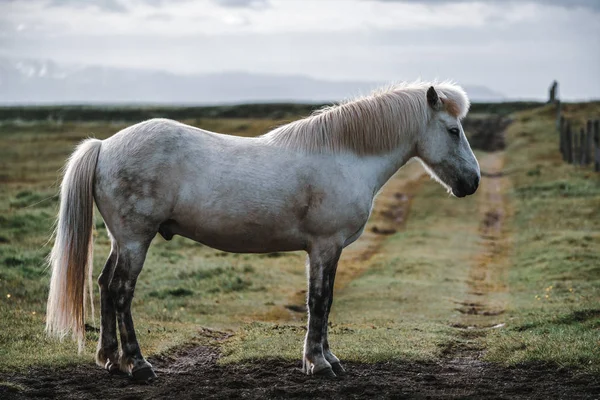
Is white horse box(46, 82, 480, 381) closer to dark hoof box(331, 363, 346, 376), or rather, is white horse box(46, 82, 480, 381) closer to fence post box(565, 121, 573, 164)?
dark hoof box(331, 363, 346, 376)

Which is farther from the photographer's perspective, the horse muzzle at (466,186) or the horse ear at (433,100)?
the horse muzzle at (466,186)

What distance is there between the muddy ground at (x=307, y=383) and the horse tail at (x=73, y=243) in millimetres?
678

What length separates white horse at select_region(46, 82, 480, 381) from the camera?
27.7ft

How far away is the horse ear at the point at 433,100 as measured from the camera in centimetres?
917

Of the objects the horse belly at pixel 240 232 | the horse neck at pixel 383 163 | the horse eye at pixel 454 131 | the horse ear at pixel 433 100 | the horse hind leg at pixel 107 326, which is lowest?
the horse hind leg at pixel 107 326

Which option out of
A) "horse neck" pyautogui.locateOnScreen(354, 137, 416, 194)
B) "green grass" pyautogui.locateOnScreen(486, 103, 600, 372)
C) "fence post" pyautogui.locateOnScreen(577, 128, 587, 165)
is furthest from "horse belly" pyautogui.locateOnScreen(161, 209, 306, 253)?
"fence post" pyautogui.locateOnScreen(577, 128, 587, 165)

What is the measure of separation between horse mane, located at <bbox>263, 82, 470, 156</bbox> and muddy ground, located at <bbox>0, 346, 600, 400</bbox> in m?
2.58

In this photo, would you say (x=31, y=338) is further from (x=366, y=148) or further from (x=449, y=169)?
(x=449, y=169)

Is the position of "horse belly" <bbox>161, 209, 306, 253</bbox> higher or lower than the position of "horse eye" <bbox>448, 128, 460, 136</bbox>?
lower

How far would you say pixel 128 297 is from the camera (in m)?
8.46

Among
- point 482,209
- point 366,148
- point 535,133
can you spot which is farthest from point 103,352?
point 535,133

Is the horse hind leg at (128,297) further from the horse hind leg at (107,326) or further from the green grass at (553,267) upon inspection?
the green grass at (553,267)

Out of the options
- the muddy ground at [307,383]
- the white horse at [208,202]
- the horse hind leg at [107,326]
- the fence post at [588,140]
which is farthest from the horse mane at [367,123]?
the fence post at [588,140]

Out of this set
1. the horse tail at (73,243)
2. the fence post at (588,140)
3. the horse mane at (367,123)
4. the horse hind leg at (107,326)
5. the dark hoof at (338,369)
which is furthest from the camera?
the fence post at (588,140)
